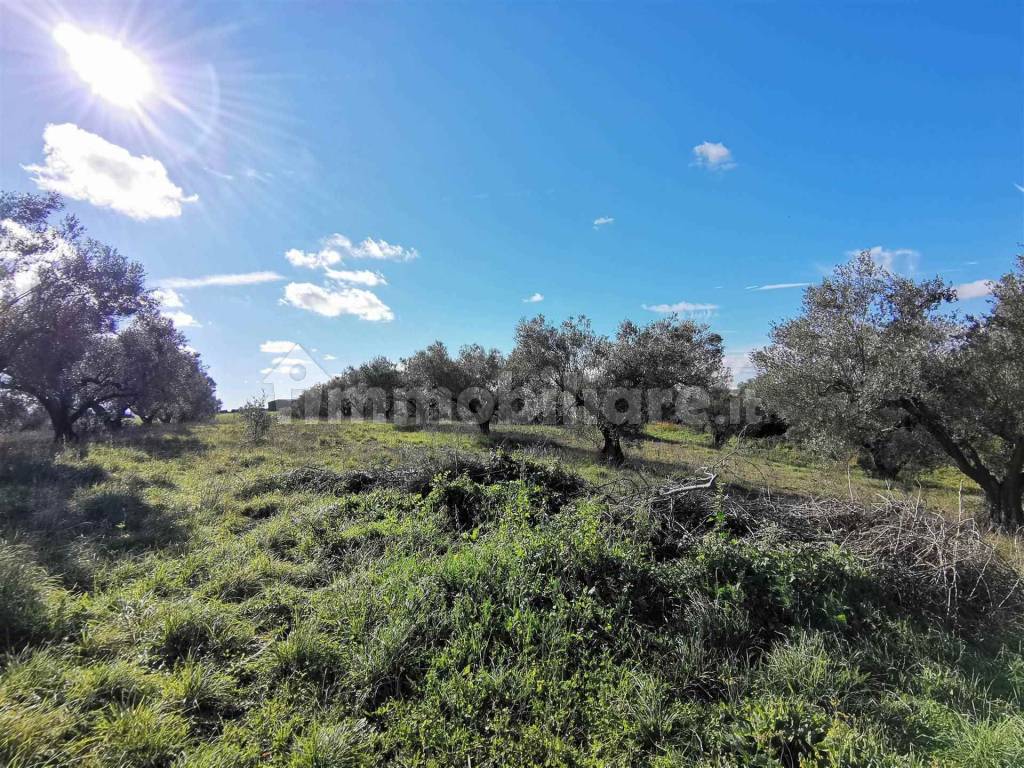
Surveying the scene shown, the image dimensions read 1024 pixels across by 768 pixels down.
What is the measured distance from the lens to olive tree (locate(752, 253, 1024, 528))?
8633 millimetres

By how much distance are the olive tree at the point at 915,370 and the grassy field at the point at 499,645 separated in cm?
409

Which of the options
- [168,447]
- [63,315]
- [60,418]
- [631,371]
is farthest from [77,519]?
[60,418]

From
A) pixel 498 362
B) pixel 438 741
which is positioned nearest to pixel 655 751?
pixel 438 741

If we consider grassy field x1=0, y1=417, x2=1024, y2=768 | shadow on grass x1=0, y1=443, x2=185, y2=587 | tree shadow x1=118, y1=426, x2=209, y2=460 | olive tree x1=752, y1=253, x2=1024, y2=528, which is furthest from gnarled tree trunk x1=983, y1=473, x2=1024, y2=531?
tree shadow x1=118, y1=426, x2=209, y2=460

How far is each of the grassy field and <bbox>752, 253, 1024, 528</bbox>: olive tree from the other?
13.4ft

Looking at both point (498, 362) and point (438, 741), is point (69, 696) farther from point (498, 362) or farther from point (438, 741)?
point (498, 362)

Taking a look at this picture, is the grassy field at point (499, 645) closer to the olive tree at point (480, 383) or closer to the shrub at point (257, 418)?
the shrub at point (257, 418)

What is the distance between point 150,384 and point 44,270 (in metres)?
8.53

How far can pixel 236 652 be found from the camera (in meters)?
3.45

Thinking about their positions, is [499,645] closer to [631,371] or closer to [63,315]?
[631,371]

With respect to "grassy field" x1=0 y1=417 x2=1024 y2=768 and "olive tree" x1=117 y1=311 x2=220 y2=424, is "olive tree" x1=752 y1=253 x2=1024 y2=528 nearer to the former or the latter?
"grassy field" x1=0 y1=417 x2=1024 y2=768

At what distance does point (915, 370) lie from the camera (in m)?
8.44

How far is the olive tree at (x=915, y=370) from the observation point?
8633mm

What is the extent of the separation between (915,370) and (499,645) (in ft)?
34.1
